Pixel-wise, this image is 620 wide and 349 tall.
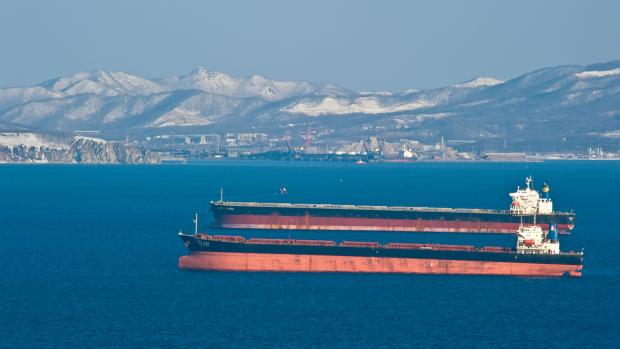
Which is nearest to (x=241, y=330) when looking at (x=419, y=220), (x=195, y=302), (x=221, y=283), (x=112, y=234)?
(x=195, y=302)

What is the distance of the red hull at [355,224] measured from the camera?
482ft

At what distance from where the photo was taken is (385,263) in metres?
104

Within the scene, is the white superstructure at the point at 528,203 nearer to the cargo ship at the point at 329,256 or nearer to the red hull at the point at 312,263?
the cargo ship at the point at 329,256

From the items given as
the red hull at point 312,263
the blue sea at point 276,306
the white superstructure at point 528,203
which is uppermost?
the white superstructure at point 528,203

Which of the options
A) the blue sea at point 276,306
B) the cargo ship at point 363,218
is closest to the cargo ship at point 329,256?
the blue sea at point 276,306

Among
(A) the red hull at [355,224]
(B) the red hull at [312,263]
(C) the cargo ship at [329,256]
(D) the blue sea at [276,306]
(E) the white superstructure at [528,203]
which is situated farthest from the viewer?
(A) the red hull at [355,224]

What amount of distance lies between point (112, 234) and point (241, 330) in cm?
5887

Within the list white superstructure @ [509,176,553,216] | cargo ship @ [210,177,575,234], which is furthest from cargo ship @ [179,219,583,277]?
cargo ship @ [210,177,575,234]

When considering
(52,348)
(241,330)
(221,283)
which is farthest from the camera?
(221,283)

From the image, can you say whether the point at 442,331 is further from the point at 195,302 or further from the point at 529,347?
the point at 195,302

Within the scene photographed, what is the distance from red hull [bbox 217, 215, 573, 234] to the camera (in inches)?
5782

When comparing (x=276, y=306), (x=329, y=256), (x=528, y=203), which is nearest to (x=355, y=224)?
(x=528, y=203)

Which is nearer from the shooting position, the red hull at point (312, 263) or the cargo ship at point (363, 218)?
the red hull at point (312, 263)

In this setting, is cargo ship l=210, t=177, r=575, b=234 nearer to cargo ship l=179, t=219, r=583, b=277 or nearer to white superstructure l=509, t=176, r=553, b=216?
white superstructure l=509, t=176, r=553, b=216
